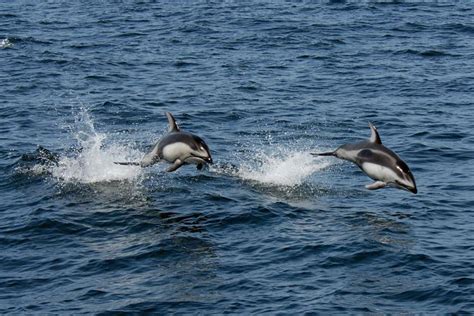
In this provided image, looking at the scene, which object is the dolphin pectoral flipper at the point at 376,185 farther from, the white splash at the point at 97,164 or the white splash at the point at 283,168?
the white splash at the point at 97,164

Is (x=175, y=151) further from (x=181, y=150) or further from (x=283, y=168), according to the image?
(x=283, y=168)

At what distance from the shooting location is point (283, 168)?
2442cm

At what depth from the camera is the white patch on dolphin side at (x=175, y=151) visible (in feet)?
65.5

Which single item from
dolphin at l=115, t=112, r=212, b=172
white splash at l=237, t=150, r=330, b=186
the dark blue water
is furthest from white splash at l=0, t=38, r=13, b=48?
dolphin at l=115, t=112, r=212, b=172

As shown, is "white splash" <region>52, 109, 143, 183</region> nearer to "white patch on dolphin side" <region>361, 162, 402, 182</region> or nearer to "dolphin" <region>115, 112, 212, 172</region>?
"dolphin" <region>115, 112, 212, 172</region>

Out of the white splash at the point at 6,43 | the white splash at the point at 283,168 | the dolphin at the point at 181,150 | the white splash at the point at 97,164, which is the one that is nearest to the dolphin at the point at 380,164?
the dolphin at the point at 181,150

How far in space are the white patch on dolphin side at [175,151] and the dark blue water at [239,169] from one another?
55.7 inches

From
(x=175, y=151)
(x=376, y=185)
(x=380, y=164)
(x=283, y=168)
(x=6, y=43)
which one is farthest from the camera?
(x=6, y=43)

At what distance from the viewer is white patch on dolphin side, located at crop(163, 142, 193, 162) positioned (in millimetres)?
19953

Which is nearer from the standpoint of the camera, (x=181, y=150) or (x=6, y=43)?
(x=181, y=150)

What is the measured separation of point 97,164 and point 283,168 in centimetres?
457

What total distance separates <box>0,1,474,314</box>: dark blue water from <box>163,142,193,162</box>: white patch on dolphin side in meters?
1.42

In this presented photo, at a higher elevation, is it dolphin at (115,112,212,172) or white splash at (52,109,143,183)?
dolphin at (115,112,212,172)

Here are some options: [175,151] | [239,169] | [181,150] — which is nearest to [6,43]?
[239,169]
